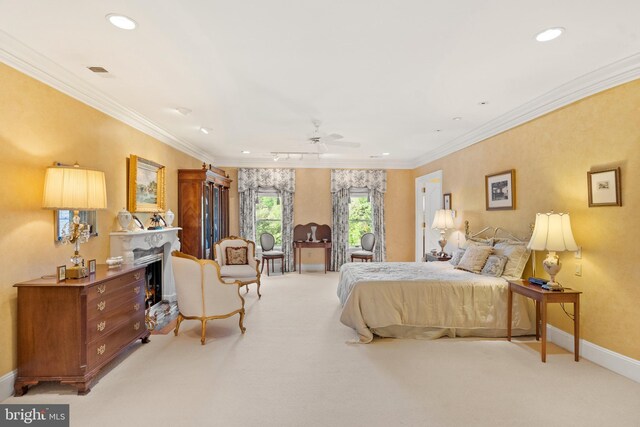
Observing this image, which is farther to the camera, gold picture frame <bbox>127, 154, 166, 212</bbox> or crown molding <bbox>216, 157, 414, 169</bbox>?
crown molding <bbox>216, 157, 414, 169</bbox>

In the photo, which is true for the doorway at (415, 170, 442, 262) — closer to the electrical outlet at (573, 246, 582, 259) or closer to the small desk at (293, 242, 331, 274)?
the small desk at (293, 242, 331, 274)

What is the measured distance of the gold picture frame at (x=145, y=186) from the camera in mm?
4277

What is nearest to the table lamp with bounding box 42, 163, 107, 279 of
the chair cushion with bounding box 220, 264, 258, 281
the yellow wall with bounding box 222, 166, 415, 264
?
the chair cushion with bounding box 220, 264, 258, 281

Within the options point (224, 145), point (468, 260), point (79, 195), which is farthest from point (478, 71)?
point (224, 145)

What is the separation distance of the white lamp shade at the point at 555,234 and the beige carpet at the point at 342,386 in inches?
43.1

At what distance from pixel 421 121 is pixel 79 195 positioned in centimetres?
411

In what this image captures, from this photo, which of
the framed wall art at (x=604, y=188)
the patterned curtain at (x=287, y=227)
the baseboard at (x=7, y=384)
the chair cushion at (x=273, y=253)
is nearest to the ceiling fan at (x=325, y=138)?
the framed wall art at (x=604, y=188)

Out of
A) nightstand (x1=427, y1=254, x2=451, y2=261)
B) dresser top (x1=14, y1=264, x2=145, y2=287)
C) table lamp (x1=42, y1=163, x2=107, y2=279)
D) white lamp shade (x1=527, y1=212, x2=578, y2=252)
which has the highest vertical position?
table lamp (x1=42, y1=163, x2=107, y2=279)

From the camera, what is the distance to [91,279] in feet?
9.25

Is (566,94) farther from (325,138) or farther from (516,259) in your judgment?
(325,138)

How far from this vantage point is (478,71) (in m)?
3.09

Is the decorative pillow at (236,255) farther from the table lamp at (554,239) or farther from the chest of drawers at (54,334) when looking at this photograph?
the table lamp at (554,239)

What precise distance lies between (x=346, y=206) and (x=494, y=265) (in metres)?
4.36

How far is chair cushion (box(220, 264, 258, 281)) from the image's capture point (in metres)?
5.47
